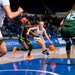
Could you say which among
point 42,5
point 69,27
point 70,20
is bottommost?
point 42,5

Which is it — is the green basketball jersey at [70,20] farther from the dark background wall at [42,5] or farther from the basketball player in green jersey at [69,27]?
the dark background wall at [42,5]

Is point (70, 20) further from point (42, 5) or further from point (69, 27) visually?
point (42, 5)

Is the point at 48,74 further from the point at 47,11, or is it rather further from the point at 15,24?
the point at 47,11

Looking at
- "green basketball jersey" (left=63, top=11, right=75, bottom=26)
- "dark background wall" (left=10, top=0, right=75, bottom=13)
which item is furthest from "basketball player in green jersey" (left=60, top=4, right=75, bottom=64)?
"dark background wall" (left=10, top=0, right=75, bottom=13)

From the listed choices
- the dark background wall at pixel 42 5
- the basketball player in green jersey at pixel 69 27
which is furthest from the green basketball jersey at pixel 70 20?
the dark background wall at pixel 42 5

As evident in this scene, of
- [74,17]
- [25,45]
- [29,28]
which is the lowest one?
[25,45]

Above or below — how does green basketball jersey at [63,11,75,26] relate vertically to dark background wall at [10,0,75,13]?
above

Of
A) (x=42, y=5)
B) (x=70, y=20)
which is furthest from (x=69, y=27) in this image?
(x=42, y=5)

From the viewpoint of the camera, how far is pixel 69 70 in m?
6.03

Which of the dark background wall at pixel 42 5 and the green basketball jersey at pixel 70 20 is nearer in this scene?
the green basketball jersey at pixel 70 20

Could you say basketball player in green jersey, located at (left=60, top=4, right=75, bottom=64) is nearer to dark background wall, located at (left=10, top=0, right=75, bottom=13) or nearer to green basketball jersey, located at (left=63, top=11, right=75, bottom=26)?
green basketball jersey, located at (left=63, top=11, right=75, bottom=26)

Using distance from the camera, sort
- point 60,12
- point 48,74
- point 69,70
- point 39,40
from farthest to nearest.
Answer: point 60,12 < point 39,40 < point 69,70 < point 48,74

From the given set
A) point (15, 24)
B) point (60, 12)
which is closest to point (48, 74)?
point (15, 24)

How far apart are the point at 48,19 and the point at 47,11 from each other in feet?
5.42
